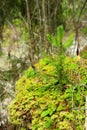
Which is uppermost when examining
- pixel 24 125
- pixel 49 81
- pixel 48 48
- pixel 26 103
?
pixel 48 48

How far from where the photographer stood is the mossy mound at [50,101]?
1.70 metres

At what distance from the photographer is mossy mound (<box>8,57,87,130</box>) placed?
5.56 feet

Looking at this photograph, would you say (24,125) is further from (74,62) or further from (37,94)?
(74,62)

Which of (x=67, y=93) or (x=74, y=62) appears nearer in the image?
(x=67, y=93)

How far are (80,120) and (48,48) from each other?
1594 millimetres

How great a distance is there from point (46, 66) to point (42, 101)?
0.43m

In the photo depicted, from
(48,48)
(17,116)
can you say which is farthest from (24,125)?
(48,48)

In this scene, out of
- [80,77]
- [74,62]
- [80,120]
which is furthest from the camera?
[74,62]

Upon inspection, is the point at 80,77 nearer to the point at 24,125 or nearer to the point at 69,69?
the point at 69,69

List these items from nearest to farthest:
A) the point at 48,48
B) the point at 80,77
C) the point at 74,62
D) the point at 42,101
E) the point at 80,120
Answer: the point at 80,120 < the point at 42,101 < the point at 80,77 < the point at 74,62 < the point at 48,48

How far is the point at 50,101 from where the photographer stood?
1856 millimetres

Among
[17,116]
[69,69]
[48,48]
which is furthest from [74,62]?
[48,48]

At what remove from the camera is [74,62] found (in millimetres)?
2170

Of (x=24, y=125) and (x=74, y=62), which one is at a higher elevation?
(x=74, y=62)
